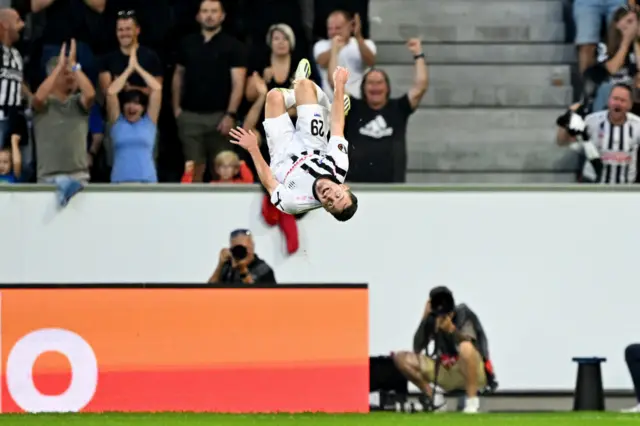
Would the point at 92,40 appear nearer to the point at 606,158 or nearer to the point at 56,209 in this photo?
the point at 56,209

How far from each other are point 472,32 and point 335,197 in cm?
750

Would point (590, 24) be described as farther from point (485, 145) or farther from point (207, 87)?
point (207, 87)

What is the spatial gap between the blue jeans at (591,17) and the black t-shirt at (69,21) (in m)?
5.50

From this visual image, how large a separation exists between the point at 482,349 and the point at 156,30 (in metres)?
5.11

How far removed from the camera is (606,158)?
16750 mm

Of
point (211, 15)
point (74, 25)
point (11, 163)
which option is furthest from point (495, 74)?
point (11, 163)

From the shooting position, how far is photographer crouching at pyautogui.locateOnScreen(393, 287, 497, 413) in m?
15.6

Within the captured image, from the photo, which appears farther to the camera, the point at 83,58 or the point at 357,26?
the point at 357,26

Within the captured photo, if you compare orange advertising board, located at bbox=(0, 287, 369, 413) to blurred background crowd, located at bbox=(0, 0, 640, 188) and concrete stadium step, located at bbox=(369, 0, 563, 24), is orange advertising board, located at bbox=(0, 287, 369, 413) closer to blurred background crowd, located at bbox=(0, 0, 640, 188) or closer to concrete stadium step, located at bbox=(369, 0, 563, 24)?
blurred background crowd, located at bbox=(0, 0, 640, 188)

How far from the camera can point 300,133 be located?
1312 centimetres

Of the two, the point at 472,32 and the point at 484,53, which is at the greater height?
the point at 472,32

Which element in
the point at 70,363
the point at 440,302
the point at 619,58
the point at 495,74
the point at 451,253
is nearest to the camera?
the point at 70,363

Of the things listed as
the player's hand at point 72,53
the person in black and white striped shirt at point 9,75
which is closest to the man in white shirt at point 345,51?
the player's hand at point 72,53

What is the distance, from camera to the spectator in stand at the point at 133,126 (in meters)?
16.3
